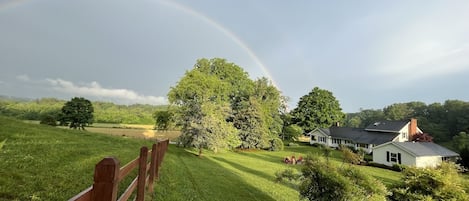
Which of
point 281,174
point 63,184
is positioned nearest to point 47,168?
point 63,184

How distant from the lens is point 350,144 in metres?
44.3

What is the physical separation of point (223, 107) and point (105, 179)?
27.6 metres

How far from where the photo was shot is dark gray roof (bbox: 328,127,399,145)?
39.2 m

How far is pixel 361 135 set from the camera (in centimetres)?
4422

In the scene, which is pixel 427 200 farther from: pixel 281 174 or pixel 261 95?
pixel 261 95

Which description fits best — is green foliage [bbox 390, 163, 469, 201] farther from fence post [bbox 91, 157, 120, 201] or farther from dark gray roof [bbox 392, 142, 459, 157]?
dark gray roof [bbox 392, 142, 459, 157]

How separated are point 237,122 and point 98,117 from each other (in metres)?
41.2

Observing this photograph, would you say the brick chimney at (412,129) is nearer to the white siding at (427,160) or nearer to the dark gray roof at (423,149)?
the dark gray roof at (423,149)

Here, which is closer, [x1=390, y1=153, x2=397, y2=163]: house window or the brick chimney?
[x1=390, y1=153, x2=397, y2=163]: house window

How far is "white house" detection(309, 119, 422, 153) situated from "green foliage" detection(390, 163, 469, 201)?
A: 33.1 metres

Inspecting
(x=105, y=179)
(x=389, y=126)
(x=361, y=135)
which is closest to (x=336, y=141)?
(x=361, y=135)

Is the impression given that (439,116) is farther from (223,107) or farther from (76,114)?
(76,114)

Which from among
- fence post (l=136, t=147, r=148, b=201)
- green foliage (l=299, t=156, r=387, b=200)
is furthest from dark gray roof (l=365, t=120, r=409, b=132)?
fence post (l=136, t=147, r=148, b=201)

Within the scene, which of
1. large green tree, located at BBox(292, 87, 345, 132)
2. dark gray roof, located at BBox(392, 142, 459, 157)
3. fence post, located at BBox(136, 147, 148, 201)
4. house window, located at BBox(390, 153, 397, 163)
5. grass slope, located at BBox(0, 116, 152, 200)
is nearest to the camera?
fence post, located at BBox(136, 147, 148, 201)
